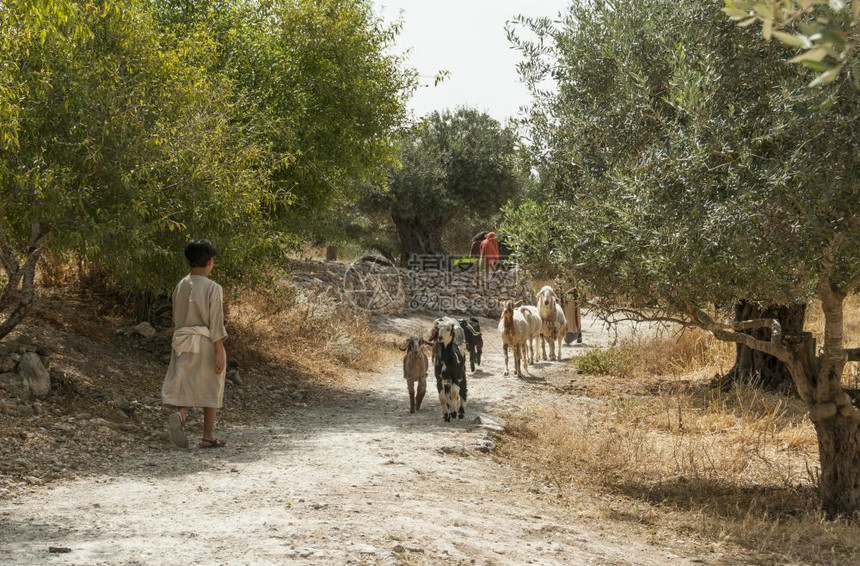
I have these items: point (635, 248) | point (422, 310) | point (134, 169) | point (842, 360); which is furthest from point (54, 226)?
point (422, 310)

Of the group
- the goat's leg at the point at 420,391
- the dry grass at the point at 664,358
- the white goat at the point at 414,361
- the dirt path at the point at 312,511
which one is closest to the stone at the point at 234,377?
the dirt path at the point at 312,511

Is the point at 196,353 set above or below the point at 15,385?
above

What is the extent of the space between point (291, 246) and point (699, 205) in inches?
347

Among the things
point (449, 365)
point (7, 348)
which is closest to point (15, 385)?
point (7, 348)

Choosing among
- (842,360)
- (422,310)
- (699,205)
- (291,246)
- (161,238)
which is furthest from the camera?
(422,310)

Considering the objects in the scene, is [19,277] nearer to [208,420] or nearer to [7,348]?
[7,348]

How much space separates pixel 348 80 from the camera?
49.4 feet

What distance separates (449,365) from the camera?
36.1ft

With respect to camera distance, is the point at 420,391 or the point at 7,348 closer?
the point at 7,348

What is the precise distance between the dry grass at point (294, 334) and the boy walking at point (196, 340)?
19.3 feet

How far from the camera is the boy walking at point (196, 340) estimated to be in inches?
336

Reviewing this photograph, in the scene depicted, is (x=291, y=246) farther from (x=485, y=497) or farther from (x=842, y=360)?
(x=842, y=360)

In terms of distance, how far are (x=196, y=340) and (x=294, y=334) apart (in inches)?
330

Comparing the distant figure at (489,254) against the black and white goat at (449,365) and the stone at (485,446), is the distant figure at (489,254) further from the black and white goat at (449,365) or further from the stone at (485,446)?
the stone at (485,446)
